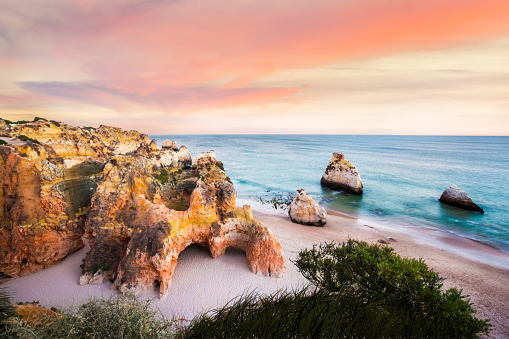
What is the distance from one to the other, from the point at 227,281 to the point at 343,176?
32875 mm

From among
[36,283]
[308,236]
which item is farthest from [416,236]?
[36,283]

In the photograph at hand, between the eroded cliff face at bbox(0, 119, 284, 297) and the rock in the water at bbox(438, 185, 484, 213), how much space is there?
3453 cm

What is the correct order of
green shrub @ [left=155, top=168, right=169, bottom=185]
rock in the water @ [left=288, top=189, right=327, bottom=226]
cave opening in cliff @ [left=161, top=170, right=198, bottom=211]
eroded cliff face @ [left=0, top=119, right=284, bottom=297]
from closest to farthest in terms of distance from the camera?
eroded cliff face @ [left=0, top=119, right=284, bottom=297] < green shrub @ [left=155, top=168, right=169, bottom=185] < cave opening in cliff @ [left=161, top=170, right=198, bottom=211] < rock in the water @ [left=288, top=189, right=327, bottom=226]

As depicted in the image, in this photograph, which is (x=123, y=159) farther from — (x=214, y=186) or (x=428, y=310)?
(x=428, y=310)

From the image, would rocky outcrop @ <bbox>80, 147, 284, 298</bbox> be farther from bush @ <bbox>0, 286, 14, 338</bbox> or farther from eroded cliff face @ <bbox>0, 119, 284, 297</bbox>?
bush @ <bbox>0, 286, 14, 338</bbox>

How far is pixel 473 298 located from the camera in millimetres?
12234

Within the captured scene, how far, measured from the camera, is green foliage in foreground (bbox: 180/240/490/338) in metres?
5.54

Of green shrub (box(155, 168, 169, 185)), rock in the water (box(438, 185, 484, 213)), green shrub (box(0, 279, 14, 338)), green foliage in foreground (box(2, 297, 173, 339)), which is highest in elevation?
green shrub (box(155, 168, 169, 185))

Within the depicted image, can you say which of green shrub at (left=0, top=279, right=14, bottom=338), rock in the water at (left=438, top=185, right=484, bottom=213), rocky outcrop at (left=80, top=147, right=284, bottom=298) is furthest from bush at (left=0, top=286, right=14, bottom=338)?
rock in the water at (left=438, top=185, right=484, bottom=213)

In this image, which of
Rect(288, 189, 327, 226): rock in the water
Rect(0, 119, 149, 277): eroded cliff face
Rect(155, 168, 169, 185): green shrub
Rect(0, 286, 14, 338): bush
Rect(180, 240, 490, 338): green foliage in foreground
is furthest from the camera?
Rect(288, 189, 327, 226): rock in the water

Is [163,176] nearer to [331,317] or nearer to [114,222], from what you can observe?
[114,222]

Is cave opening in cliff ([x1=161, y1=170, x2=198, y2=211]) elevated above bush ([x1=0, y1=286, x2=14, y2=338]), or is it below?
above

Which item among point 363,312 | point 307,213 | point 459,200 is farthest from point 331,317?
point 459,200

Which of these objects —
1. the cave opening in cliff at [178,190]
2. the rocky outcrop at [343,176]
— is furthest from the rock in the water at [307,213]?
the rocky outcrop at [343,176]
